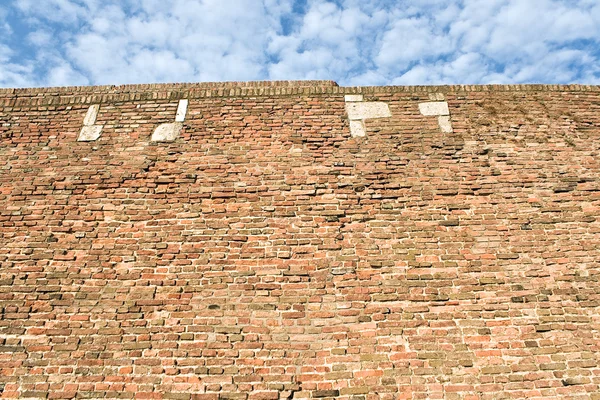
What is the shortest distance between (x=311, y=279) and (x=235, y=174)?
5.21 feet

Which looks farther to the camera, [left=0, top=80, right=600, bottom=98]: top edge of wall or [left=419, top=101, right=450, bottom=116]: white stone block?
[left=0, top=80, right=600, bottom=98]: top edge of wall

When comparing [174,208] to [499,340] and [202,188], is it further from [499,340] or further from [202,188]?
[499,340]

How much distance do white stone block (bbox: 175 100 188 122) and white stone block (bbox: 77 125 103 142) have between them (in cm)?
100

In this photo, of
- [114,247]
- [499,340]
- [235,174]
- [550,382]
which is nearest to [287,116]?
[235,174]

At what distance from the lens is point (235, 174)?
4750mm

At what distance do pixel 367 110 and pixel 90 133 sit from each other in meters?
3.64

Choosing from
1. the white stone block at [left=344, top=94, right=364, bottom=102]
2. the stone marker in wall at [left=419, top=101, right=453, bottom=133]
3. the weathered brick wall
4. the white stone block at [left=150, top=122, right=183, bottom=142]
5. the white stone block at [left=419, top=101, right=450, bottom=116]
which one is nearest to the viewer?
the weathered brick wall

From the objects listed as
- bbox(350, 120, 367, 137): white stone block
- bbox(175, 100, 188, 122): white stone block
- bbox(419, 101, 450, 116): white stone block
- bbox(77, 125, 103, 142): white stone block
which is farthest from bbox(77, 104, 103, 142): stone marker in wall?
bbox(419, 101, 450, 116): white stone block

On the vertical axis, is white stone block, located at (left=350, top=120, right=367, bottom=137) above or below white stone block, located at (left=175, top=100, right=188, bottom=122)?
below

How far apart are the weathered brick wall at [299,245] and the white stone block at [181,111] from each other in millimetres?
110

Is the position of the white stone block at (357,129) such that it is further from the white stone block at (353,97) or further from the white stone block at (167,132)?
the white stone block at (167,132)

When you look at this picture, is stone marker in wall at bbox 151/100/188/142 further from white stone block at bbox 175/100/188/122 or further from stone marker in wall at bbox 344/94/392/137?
stone marker in wall at bbox 344/94/392/137

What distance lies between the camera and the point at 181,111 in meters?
5.27

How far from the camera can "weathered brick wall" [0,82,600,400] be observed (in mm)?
3691
